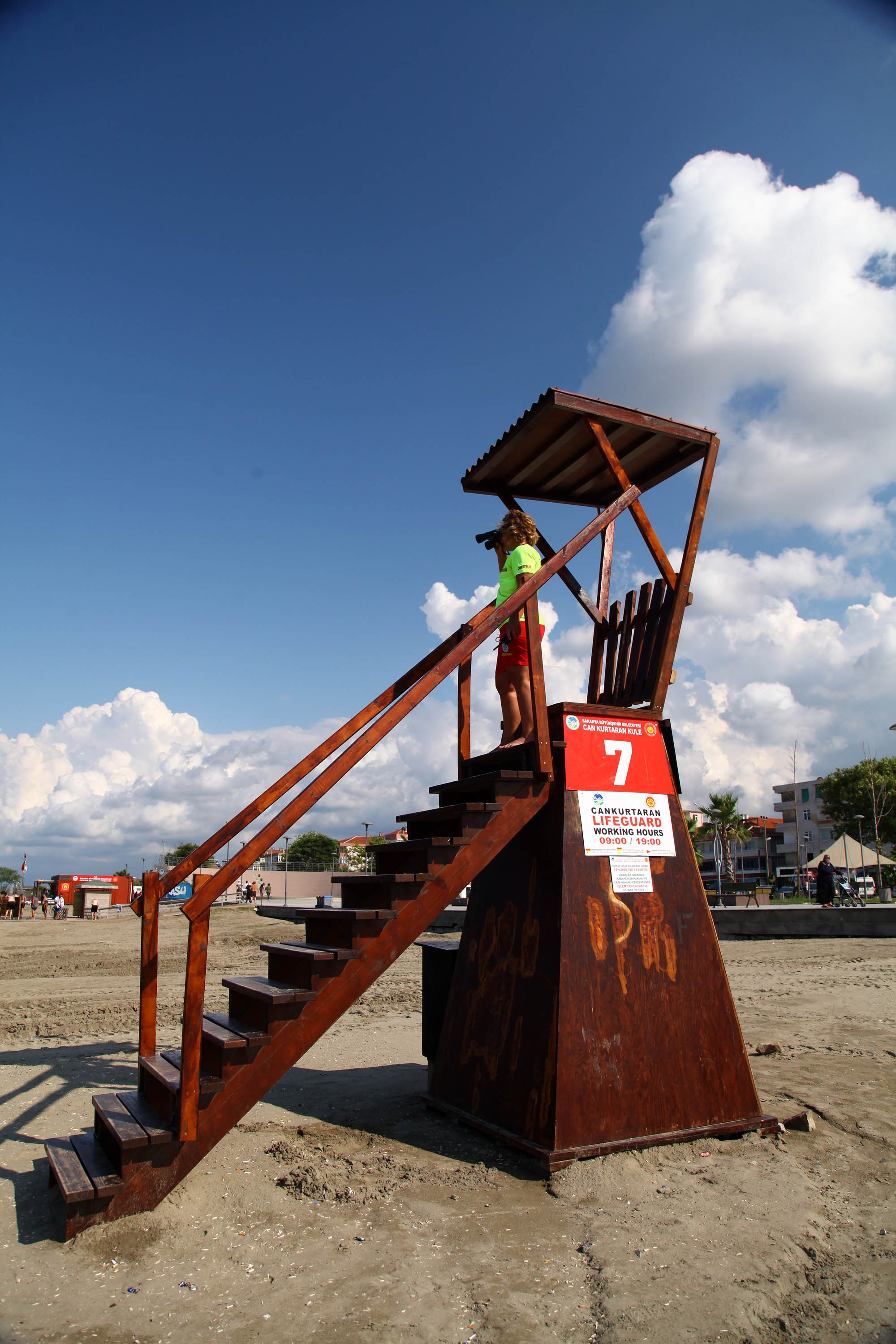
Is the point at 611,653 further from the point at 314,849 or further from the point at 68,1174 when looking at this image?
the point at 314,849

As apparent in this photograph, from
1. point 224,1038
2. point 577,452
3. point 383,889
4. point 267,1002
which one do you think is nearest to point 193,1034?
point 224,1038

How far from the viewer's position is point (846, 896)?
2644 centimetres

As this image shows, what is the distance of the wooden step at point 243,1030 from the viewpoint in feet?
12.8

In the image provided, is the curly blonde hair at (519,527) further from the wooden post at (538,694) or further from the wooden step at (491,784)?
the wooden step at (491,784)

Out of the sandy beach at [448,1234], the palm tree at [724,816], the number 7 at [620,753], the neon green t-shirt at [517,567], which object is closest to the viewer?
the sandy beach at [448,1234]

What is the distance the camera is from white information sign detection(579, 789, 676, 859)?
5090 millimetres

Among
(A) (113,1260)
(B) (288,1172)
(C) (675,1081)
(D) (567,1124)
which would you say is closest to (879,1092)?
(C) (675,1081)

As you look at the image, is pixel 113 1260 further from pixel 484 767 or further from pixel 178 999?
pixel 178 999

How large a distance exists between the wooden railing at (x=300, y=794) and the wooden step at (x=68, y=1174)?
1.51 ft

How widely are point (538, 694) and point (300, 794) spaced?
1.69m

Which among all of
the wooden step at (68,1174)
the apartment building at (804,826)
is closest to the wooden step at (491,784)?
the wooden step at (68,1174)

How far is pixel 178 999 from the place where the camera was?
36.0 feet

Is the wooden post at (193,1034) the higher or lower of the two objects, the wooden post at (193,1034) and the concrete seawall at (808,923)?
the higher

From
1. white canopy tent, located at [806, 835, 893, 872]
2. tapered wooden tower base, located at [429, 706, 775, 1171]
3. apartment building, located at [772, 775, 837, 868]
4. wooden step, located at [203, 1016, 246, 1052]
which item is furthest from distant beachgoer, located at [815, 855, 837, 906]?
apartment building, located at [772, 775, 837, 868]
